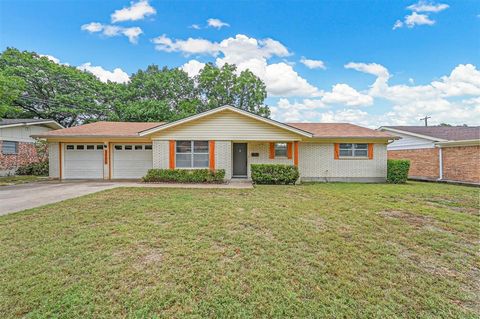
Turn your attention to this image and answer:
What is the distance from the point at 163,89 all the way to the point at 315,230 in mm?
29400

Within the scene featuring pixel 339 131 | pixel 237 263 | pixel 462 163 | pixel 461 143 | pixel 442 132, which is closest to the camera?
pixel 237 263

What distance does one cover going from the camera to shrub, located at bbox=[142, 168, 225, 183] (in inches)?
480

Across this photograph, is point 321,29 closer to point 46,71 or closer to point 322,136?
point 322,136

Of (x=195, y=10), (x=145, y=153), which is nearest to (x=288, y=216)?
(x=145, y=153)

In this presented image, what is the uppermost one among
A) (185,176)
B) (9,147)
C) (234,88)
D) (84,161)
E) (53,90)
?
(234,88)

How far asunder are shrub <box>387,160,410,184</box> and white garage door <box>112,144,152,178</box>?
44.7 feet

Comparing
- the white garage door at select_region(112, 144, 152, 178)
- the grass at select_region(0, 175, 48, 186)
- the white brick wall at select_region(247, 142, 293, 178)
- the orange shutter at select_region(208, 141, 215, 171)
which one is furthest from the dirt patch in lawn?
the grass at select_region(0, 175, 48, 186)

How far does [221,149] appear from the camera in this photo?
12.6 m

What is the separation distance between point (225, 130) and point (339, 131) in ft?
22.6

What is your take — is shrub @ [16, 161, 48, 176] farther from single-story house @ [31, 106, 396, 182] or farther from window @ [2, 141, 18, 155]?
single-story house @ [31, 106, 396, 182]

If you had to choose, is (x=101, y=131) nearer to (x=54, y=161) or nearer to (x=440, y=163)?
(x=54, y=161)

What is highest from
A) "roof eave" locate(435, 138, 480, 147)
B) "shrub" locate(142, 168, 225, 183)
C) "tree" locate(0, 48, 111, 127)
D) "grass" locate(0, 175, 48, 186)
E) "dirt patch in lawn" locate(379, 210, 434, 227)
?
"tree" locate(0, 48, 111, 127)

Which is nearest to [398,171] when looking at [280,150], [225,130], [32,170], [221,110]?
[280,150]

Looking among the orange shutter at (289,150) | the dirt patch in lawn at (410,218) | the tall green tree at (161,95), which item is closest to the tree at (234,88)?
the tall green tree at (161,95)
